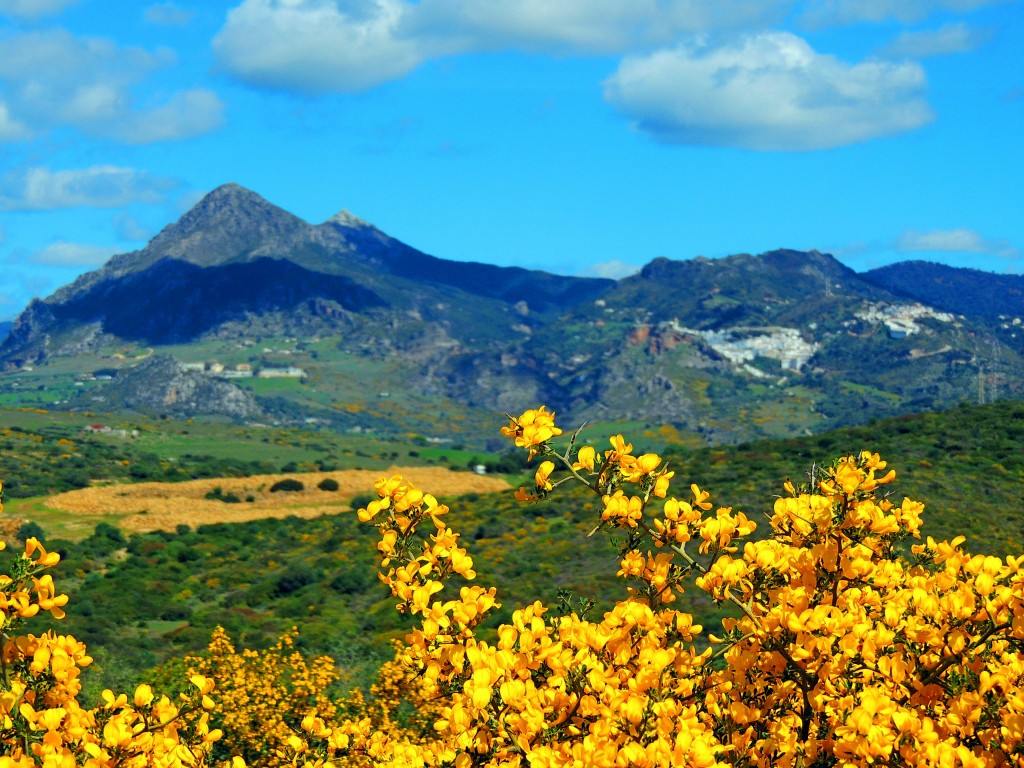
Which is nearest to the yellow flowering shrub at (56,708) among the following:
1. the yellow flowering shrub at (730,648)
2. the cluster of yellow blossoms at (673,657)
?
the cluster of yellow blossoms at (673,657)

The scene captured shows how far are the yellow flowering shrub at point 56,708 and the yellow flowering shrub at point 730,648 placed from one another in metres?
1.68

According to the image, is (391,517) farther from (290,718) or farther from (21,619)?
(290,718)

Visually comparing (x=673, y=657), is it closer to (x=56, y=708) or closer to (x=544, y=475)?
(x=544, y=475)

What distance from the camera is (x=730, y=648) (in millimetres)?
7629

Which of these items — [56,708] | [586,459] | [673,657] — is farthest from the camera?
[673,657]

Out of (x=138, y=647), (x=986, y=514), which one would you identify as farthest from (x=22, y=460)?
(x=986, y=514)

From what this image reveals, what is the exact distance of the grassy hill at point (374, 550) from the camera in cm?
5678

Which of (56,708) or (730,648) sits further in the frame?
(730,648)

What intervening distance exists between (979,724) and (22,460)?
142 metres

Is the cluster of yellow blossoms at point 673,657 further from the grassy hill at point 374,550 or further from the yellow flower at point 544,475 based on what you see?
the grassy hill at point 374,550

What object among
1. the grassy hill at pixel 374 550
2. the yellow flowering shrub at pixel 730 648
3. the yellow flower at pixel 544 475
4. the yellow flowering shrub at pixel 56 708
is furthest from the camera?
the grassy hill at pixel 374 550

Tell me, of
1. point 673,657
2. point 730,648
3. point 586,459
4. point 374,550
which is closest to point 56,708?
point 586,459

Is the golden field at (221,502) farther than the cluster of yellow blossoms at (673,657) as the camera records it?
Yes

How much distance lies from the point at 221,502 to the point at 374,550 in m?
56.1
